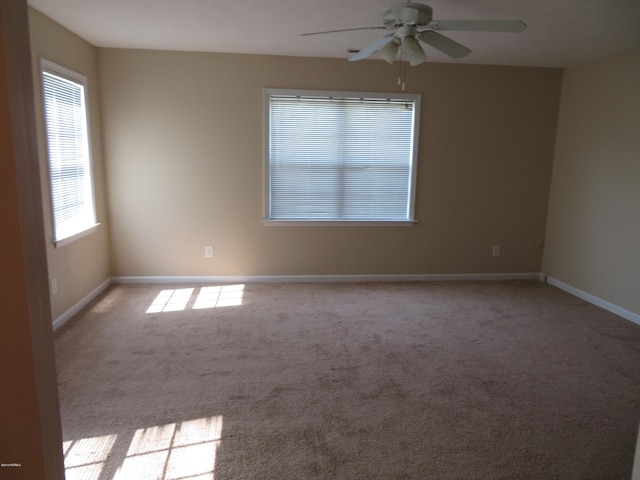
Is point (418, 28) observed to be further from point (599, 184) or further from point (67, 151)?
point (67, 151)

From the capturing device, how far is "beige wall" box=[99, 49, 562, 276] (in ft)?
15.1

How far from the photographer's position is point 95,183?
4.43 metres

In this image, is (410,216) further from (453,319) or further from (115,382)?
(115,382)

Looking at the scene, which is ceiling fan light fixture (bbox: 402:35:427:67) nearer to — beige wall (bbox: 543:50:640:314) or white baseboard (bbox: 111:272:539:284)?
beige wall (bbox: 543:50:640:314)

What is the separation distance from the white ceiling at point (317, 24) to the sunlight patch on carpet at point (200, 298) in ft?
7.91

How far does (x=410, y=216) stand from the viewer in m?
5.11

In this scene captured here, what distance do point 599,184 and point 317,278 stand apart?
305cm

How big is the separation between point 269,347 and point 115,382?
1.06 metres

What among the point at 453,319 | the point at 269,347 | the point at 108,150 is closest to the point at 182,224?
the point at 108,150

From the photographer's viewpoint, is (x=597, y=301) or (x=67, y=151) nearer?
(x=67, y=151)

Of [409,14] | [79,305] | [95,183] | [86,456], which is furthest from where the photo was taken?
[95,183]

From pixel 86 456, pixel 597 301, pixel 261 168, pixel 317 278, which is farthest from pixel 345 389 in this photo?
pixel 597 301

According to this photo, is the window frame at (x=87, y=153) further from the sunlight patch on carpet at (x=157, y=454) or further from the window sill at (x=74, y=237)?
the sunlight patch on carpet at (x=157, y=454)

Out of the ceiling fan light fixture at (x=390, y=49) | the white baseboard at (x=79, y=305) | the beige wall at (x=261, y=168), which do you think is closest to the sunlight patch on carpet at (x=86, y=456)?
the white baseboard at (x=79, y=305)
